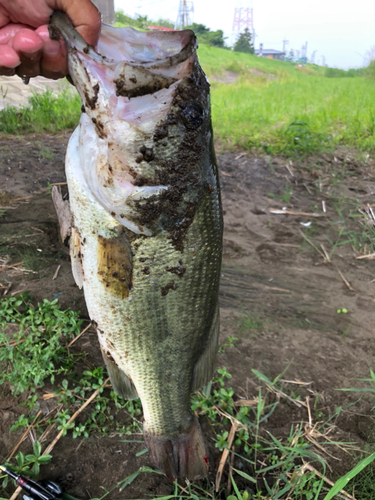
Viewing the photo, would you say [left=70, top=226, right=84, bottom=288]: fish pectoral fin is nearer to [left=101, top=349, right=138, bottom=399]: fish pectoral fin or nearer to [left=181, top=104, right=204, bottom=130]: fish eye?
[left=101, top=349, right=138, bottom=399]: fish pectoral fin

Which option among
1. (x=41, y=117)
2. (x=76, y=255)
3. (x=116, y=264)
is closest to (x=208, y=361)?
(x=116, y=264)

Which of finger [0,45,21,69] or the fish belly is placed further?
the fish belly

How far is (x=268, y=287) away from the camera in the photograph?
3.24m

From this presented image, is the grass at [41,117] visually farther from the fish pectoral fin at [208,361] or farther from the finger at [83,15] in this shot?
the fish pectoral fin at [208,361]

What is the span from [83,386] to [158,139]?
160cm

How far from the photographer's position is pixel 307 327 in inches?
113

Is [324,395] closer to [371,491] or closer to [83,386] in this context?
[371,491]

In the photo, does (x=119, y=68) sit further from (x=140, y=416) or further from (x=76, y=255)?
(x=140, y=416)

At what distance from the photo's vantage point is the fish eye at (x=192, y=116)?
46.5 inches

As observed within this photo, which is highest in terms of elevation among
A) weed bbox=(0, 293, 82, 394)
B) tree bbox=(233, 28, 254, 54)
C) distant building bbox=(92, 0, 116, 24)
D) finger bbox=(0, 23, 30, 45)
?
tree bbox=(233, 28, 254, 54)

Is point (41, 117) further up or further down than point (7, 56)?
further down

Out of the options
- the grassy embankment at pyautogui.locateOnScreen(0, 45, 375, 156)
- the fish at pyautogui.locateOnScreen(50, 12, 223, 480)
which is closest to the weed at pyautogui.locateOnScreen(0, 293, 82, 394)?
the fish at pyautogui.locateOnScreen(50, 12, 223, 480)

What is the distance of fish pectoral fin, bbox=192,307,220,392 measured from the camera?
1645 mm

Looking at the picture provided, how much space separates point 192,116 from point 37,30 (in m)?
0.58
